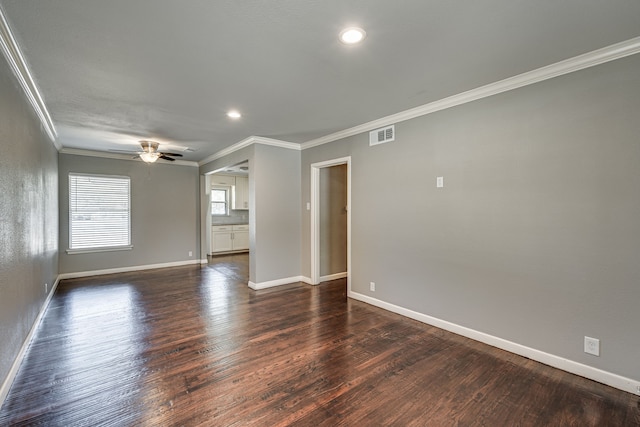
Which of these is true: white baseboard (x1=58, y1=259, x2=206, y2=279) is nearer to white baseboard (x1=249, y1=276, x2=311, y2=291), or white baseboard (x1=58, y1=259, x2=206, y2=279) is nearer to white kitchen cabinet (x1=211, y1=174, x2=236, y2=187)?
white kitchen cabinet (x1=211, y1=174, x2=236, y2=187)

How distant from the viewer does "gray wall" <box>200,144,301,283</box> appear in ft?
15.8

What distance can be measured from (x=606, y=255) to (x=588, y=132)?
38.1 inches

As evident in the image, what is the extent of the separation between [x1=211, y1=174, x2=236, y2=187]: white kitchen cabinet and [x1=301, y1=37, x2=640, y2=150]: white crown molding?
6.06 m

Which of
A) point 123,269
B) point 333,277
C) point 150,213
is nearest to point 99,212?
point 150,213

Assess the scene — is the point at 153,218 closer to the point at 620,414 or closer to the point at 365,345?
the point at 365,345

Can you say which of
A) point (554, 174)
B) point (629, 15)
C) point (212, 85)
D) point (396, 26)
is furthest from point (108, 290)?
point (629, 15)

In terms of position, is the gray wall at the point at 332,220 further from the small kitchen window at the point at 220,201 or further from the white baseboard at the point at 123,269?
the small kitchen window at the point at 220,201

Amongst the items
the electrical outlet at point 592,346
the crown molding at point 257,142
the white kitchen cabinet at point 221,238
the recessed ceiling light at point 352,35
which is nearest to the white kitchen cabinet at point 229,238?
the white kitchen cabinet at point 221,238

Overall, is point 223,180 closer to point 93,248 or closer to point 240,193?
point 240,193

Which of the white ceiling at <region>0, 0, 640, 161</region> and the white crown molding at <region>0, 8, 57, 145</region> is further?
the white crown molding at <region>0, 8, 57, 145</region>

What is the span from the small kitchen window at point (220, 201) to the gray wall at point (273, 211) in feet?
13.0

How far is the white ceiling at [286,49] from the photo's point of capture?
5.69 feet

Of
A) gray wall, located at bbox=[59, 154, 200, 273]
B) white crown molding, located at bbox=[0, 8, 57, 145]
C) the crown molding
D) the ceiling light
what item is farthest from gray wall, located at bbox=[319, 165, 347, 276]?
white crown molding, located at bbox=[0, 8, 57, 145]

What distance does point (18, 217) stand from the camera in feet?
8.02
